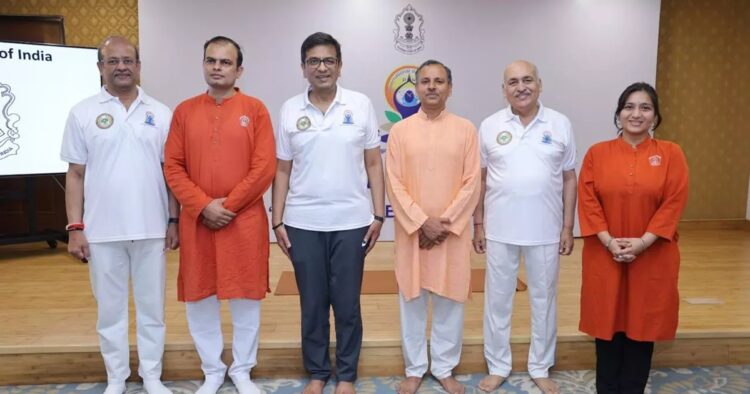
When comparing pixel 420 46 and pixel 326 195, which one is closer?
pixel 326 195

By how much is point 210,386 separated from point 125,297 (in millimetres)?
549

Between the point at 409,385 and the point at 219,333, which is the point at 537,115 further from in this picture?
the point at 219,333

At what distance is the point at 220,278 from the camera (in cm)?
239

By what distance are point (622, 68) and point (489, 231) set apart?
340cm

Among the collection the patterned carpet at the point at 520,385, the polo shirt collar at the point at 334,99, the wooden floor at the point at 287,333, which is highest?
the polo shirt collar at the point at 334,99

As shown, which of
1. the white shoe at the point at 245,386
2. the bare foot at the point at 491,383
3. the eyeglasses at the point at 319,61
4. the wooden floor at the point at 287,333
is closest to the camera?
the eyeglasses at the point at 319,61

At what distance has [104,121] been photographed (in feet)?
7.67

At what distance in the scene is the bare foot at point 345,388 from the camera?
2.58 meters

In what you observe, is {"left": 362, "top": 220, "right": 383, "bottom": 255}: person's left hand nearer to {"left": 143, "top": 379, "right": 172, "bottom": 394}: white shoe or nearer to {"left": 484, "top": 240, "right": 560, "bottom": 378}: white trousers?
{"left": 484, "top": 240, "right": 560, "bottom": 378}: white trousers

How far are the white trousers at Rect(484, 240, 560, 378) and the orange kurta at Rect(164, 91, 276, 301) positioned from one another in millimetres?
1053

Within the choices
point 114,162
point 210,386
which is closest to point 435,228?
point 210,386

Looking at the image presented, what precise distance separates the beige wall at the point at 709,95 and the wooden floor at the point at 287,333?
2295 millimetres

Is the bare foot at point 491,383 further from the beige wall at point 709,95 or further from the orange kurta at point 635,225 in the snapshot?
the beige wall at point 709,95

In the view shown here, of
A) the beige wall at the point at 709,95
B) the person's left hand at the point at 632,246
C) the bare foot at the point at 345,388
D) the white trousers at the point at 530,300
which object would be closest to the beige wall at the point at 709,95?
the beige wall at the point at 709,95
